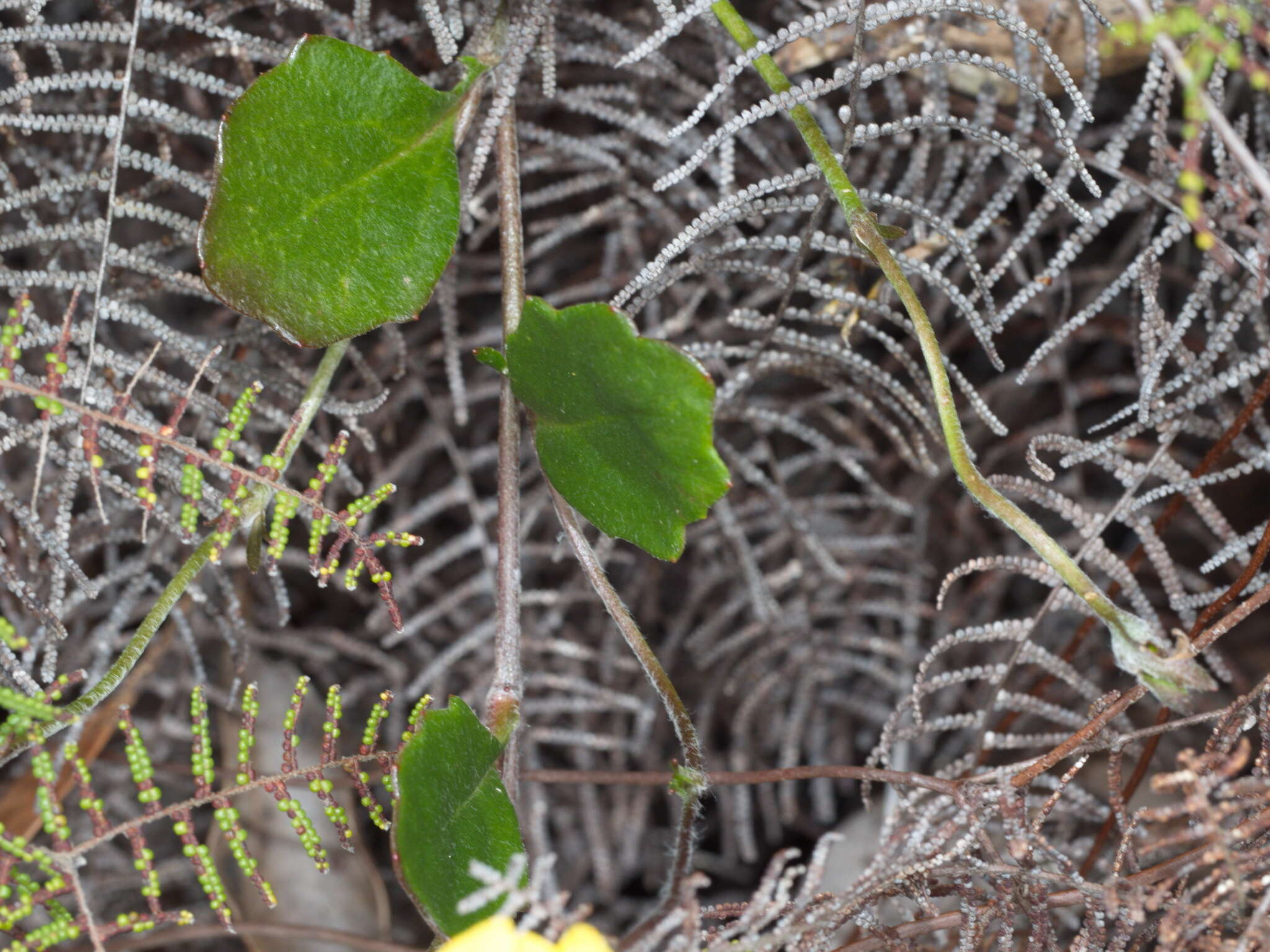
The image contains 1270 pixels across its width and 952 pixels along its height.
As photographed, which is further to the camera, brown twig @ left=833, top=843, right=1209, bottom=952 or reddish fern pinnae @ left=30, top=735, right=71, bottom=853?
brown twig @ left=833, top=843, right=1209, bottom=952

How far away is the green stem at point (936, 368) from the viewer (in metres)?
0.63

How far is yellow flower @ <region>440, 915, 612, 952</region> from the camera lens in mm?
541

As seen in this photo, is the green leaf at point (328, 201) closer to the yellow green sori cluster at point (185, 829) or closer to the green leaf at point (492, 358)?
the green leaf at point (492, 358)

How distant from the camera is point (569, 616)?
1255 mm

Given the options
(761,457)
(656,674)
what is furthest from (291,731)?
(761,457)

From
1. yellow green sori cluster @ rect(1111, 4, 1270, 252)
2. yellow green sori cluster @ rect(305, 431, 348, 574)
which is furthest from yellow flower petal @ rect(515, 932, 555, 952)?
yellow green sori cluster @ rect(1111, 4, 1270, 252)

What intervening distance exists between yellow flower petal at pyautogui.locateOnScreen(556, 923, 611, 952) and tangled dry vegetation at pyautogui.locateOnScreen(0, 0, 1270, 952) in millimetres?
32

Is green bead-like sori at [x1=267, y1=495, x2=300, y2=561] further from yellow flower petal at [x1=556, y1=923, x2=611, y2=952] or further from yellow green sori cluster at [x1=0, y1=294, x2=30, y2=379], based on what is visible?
yellow flower petal at [x1=556, y1=923, x2=611, y2=952]

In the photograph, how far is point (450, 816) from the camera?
2.09 ft

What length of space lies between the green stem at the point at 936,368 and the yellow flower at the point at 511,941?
1.14 feet

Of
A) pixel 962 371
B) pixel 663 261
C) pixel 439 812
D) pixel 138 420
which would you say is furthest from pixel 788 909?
pixel 962 371

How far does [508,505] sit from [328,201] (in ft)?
0.82

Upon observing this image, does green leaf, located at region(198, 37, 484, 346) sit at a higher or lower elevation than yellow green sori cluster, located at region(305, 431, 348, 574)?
higher

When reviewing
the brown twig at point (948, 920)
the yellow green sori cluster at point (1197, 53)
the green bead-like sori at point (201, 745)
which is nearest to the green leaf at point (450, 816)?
the green bead-like sori at point (201, 745)
